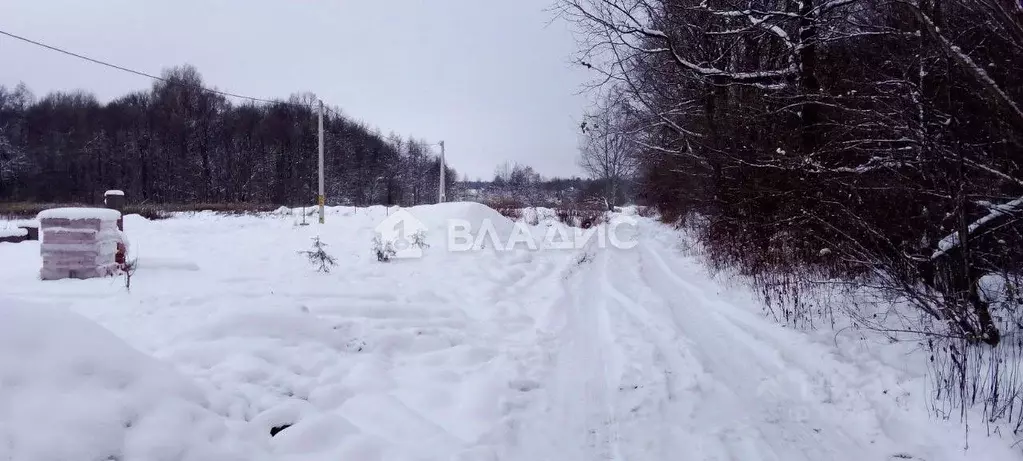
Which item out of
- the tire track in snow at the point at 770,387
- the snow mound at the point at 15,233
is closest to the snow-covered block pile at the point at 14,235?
the snow mound at the point at 15,233

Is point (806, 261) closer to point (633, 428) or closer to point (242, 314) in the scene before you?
point (633, 428)

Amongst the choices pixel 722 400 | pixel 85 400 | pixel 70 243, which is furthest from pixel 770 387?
pixel 70 243

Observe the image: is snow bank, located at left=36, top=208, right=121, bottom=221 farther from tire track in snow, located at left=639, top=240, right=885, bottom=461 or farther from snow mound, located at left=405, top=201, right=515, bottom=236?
tire track in snow, located at left=639, top=240, right=885, bottom=461

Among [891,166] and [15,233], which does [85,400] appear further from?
[15,233]

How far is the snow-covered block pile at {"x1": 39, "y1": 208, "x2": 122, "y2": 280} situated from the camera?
6734mm

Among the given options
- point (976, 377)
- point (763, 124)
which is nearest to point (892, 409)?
point (976, 377)

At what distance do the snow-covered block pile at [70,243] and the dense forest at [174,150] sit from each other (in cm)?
4131

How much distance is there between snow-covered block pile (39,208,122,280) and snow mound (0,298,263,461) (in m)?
5.46

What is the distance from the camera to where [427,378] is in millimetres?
4070

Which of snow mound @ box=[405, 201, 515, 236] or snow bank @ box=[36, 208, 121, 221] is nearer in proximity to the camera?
snow bank @ box=[36, 208, 121, 221]

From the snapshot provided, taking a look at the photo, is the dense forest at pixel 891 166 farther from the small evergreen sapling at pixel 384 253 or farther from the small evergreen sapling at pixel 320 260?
the small evergreen sapling at pixel 320 260

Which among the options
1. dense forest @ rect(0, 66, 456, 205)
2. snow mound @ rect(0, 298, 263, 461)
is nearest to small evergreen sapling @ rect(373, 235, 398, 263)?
snow mound @ rect(0, 298, 263, 461)

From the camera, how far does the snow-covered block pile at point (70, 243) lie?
6734 millimetres

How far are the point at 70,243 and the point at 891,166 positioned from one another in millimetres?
10166
